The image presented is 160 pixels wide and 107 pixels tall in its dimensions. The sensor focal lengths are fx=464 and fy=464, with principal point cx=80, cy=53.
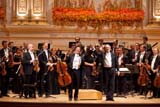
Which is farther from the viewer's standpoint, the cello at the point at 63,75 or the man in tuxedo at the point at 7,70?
the man in tuxedo at the point at 7,70

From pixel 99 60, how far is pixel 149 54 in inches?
70.6

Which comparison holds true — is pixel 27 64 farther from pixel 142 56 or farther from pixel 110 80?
pixel 142 56

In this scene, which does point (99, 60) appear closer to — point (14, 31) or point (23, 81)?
point (23, 81)

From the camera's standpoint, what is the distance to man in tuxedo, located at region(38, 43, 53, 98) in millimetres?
15172

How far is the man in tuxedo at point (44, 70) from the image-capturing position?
1517 centimetres

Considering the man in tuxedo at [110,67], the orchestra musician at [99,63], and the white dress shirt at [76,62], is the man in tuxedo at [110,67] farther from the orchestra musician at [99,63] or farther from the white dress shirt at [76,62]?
the white dress shirt at [76,62]

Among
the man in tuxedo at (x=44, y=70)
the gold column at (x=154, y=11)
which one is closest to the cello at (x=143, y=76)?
the man in tuxedo at (x=44, y=70)

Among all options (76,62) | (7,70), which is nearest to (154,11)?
(76,62)

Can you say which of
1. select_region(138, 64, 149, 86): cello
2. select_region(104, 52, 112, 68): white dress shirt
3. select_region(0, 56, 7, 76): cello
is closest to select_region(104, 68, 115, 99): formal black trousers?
select_region(104, 52, 112, 68): white dress shirt

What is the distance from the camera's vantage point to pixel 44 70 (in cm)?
1530

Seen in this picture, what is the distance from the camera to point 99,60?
15.5 metres

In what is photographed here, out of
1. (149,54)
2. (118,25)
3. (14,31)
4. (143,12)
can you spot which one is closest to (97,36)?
(118,25)

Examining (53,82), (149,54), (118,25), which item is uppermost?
(118,25)

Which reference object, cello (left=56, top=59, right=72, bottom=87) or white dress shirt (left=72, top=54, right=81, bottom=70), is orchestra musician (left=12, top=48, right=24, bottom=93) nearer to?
cello (left=56, top=59, right=72, bottom=87)
